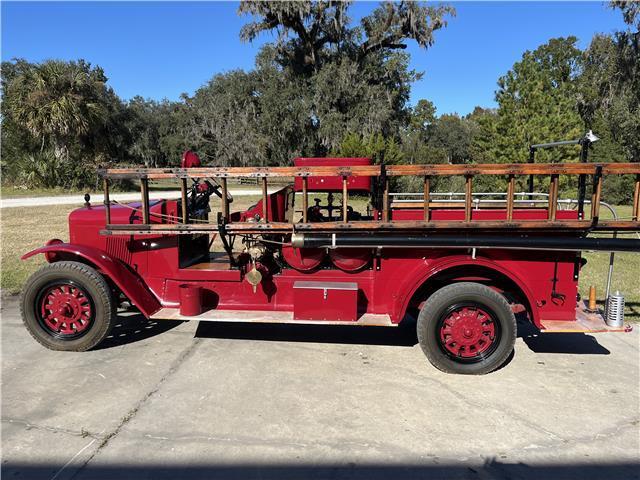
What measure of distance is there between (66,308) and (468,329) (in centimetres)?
387

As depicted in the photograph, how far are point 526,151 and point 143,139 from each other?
41.5 m

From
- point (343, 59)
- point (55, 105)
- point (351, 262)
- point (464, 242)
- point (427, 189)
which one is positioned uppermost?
point (343, 59)

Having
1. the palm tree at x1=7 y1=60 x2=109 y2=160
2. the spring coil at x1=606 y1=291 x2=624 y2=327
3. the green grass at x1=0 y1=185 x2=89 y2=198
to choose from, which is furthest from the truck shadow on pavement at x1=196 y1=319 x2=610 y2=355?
the palm tree at x1=7 y1=60 x2=109 y2=160

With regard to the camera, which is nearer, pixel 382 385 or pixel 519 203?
pixel 382 385

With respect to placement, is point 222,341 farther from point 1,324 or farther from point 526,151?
point 526,151

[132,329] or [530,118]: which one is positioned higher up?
[530,118]

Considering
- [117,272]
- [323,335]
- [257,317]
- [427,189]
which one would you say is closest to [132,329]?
[117,272]

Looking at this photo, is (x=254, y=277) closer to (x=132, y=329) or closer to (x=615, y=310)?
(x=132, y=329)

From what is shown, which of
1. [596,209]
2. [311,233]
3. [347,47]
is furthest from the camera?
[347,47]

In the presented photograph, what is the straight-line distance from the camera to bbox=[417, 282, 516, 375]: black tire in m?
4.14

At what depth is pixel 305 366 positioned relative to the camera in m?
4.39

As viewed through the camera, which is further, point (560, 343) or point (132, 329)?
point (132, 329)

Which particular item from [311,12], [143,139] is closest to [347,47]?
[311,12]

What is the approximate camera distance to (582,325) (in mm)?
4258
